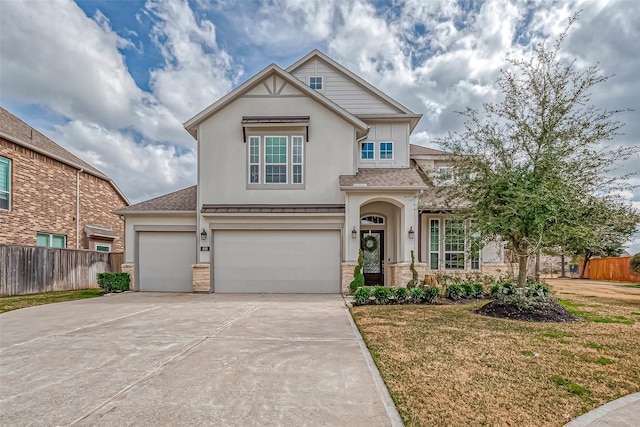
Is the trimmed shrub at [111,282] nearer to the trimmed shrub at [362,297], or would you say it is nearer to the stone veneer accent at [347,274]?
the stone veneer accent at [347,274]

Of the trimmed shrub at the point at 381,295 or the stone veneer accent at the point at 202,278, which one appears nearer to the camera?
the trimmed shrub at the point at 381,295

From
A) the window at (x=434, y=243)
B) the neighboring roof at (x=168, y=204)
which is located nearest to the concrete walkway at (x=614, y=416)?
the window at (x=434, y=243)

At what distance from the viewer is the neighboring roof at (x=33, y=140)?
591 inches

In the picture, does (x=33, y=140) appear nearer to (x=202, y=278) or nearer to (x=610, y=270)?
(x=202, y=278)

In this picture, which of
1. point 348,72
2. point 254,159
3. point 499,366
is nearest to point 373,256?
point 254,159

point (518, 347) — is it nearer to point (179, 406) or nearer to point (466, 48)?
point (179, 406)

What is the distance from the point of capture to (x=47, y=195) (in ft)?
54.5

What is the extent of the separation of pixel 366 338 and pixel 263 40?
12.9 metres

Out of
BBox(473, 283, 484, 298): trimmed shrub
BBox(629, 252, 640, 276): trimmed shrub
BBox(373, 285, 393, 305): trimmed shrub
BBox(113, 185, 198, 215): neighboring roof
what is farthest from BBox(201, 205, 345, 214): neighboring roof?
BBox(629, 252, 640, 276): trimmed shrub

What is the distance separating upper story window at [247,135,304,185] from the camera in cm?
1339

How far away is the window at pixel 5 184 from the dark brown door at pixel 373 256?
577 inches

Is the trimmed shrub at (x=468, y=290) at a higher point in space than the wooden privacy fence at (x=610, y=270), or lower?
higher

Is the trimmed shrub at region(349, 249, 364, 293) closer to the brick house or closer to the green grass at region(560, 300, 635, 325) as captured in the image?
the green grass at region(560, 300, 635, 325)

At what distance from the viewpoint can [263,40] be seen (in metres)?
14.5
